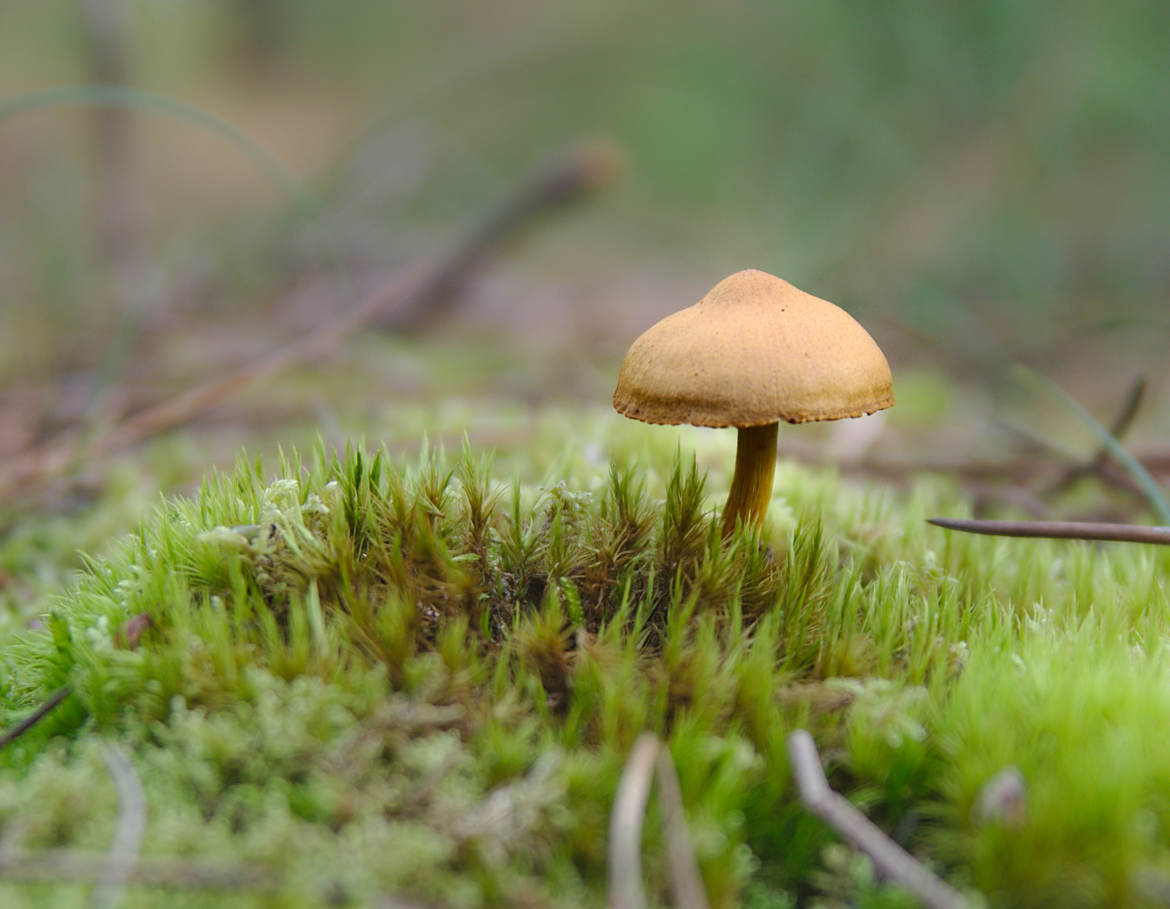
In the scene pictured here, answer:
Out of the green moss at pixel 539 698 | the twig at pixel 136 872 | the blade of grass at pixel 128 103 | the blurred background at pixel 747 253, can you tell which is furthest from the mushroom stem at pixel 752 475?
the blade of grass at pixel 128 103

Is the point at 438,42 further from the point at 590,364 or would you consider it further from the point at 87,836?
the point at 87,836

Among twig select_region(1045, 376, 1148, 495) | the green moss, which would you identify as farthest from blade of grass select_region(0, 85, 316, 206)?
twig select_region(1045, 376, 1148, 495)

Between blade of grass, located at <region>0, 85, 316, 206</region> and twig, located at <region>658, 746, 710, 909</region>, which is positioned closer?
twig, located at <region>658, 746, 710, 909</region>

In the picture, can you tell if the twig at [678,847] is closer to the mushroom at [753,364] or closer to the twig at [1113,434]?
the mushroom at [753,364]

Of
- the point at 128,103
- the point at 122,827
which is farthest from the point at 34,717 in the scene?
the point at 128,103

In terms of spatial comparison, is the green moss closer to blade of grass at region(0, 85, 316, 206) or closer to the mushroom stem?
the mushroom stem

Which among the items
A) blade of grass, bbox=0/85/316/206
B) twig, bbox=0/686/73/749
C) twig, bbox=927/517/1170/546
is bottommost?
twig, bbox=0/686/73/749

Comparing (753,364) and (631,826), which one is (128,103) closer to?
(753,364)

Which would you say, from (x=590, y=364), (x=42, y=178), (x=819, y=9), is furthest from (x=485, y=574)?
(x=819, y=9)
